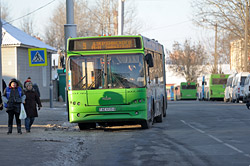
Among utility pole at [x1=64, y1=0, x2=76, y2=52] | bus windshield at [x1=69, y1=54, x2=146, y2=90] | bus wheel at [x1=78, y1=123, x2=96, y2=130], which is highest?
utility pole at [x1=64, y1=0, x2=76, y2=52]

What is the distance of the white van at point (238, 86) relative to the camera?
155 feet

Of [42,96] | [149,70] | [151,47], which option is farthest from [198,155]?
[42,96]

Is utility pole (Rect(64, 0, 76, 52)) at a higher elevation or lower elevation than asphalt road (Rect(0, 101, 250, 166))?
higher

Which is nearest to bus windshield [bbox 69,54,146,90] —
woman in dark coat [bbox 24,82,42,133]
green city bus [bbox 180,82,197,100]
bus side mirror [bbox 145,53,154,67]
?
bus side mirror [bbox 145,53,154,67]

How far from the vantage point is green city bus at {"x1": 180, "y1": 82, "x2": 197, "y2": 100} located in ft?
265

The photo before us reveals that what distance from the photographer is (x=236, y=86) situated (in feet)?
159

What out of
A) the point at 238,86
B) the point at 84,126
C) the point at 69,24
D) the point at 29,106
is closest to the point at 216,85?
the point at 238,86

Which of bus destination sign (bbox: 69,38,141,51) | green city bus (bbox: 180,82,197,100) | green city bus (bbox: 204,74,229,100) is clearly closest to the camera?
bus destination sign (bbox: 69,38,141,51)

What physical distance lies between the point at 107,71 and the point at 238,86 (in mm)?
31214

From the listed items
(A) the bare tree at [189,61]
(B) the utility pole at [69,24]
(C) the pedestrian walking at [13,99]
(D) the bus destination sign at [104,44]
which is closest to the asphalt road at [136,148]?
(C) the pedestrian walking at [13,99]

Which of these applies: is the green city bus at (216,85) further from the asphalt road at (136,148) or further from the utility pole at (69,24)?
the asphalt road at (136,148)

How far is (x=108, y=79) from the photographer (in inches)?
707

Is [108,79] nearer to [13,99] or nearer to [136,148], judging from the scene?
[13,99]

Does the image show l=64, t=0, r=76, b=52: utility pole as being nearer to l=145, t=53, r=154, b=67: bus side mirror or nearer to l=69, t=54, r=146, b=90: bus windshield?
l=69, t=54, r=146, b=90: bus windshield
